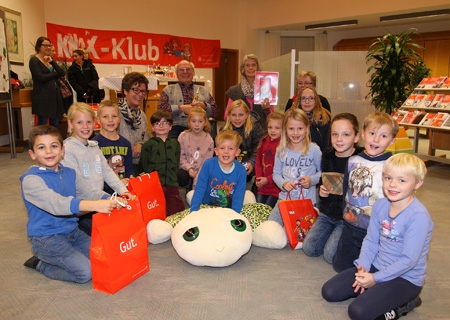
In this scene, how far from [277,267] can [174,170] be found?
149 cm

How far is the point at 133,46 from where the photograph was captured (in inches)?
389

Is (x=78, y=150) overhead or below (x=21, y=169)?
overhead

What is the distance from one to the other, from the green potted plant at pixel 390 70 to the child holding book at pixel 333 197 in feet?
12.3

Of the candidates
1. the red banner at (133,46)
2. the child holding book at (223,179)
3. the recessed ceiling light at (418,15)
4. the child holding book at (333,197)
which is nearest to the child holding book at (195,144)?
the child holding book at (223,179)

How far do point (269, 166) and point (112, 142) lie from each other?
1413 mm

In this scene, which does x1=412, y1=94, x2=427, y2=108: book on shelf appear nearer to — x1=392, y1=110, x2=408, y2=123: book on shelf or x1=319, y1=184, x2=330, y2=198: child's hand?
x1=392, y1=110, x2=408, y2=123: book on shelf

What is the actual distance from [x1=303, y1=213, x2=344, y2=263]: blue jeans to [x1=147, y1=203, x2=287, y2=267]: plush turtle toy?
7.8 inches

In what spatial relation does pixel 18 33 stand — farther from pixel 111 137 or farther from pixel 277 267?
pixel 277 267

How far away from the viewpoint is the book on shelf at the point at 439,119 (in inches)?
207

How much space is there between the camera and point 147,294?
86.6 inches

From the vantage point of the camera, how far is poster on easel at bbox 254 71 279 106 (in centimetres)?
428

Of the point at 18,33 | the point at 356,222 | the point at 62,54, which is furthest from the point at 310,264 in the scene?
the point at 62,54

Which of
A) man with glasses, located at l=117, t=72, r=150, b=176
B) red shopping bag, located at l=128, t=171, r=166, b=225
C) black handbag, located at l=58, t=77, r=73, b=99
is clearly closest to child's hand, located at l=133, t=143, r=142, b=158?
man with glasses, located at l=117, t=72, r=150, b=176

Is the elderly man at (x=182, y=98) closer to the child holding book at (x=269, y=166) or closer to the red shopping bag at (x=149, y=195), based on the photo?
the child holding book at (x=269, y=166)
